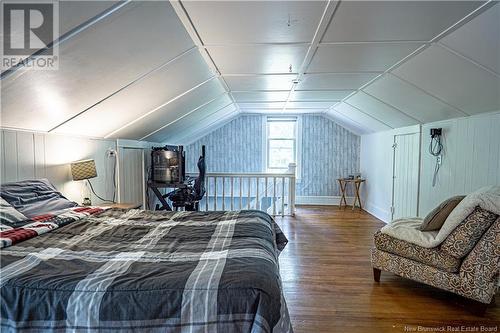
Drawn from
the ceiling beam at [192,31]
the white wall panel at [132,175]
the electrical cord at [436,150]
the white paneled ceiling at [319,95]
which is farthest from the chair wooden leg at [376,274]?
the white wall panel at [132,175]

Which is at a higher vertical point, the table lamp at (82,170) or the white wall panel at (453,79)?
the white wall panel at (453,79)

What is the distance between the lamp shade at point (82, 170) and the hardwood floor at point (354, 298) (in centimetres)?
229

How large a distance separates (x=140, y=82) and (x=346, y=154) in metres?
5.51

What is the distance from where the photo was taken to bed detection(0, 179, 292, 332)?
106 centimetres

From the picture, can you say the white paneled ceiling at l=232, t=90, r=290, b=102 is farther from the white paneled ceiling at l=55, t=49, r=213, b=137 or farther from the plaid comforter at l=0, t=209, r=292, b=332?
the plaid comforter at l=0, t=209, r=292, b=332

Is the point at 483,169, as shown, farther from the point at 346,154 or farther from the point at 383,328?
the point at 346,154

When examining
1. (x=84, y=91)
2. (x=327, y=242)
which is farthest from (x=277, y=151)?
(x=84, y=91)

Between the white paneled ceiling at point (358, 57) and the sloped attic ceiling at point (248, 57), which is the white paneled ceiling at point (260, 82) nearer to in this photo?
the sloped attic ceiling at point (248, 57)

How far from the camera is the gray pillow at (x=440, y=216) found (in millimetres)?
2525

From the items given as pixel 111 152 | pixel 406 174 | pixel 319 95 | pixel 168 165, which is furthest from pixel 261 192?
pixel 111 152

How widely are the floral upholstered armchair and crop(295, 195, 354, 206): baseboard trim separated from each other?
4.36 m

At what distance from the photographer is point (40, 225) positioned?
181 centimetres

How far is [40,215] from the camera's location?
207cm

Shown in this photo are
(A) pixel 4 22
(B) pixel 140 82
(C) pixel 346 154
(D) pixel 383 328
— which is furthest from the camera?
(C) pixel 346 154
